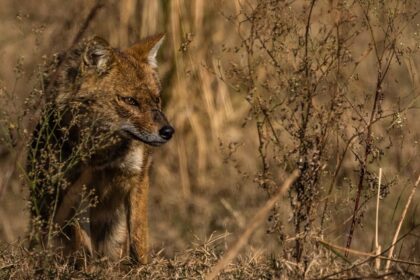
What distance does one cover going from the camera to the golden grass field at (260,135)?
5.20 m

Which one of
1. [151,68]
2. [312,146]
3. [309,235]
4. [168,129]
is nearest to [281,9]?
[312,146]

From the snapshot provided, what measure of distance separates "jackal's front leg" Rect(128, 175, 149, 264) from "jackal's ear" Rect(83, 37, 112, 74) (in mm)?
828

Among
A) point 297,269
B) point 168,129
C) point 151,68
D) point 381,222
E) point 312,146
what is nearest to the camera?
point 297,269

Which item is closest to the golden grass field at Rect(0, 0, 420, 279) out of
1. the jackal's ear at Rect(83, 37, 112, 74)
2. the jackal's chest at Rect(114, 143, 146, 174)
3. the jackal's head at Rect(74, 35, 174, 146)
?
the jackal's ear at Rect(83, 37, 112, 74)

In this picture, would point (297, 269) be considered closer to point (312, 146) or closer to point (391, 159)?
point (312, 146)

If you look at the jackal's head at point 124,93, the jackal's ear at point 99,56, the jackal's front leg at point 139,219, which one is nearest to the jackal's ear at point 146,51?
the jackal's head at point 124,93

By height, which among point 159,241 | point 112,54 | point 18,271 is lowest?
point 159,241

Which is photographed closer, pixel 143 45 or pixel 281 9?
pixel 281 9

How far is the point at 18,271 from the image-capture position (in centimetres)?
523

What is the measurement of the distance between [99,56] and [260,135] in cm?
199

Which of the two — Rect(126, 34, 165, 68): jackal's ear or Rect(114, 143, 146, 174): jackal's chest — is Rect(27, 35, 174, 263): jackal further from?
Rect(126, 34, 165, 68): jackal's ear

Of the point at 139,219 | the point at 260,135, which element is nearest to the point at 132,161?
the point at 139,219

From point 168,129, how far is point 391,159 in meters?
2.93

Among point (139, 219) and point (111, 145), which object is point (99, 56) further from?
point (139, 219)
